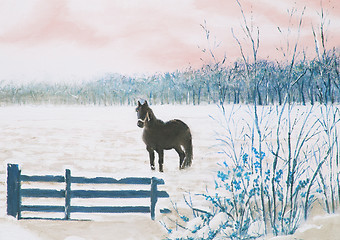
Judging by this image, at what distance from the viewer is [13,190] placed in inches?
157

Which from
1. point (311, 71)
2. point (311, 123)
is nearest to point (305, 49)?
point (311, 71)

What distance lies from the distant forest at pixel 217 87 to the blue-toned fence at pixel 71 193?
2.73ft

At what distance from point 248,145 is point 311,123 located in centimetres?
65

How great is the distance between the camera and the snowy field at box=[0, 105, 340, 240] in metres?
3.71

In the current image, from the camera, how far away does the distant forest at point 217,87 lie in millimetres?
3580

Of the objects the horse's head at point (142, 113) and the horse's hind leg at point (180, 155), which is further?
the horse's hind leg at point (180, 155)

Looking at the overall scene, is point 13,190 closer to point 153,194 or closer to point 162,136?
point 153,194

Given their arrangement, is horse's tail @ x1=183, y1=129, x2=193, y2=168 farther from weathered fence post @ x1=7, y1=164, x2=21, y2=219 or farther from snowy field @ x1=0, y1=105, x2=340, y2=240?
weathered fence post @ x1=7, y1=164, x2=21, y2=219

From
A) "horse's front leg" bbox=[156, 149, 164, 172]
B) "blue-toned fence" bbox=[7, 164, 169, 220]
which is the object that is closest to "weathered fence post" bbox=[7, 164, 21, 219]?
"blue-toned fence" bbox=[7, 164, 169, 220]

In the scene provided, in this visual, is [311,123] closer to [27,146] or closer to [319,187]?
[319,187]

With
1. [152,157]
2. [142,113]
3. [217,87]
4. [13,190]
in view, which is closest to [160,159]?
[152,157]

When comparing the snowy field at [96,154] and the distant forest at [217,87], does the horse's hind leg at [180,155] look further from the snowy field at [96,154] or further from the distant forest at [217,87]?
the distant forest at [217,87]

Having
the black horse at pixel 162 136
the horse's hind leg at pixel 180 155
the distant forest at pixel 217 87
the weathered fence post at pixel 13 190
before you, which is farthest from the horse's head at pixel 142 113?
the weathered fence post at pixel 13 190

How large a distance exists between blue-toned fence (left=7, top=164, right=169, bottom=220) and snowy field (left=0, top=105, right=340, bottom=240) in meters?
0.06
